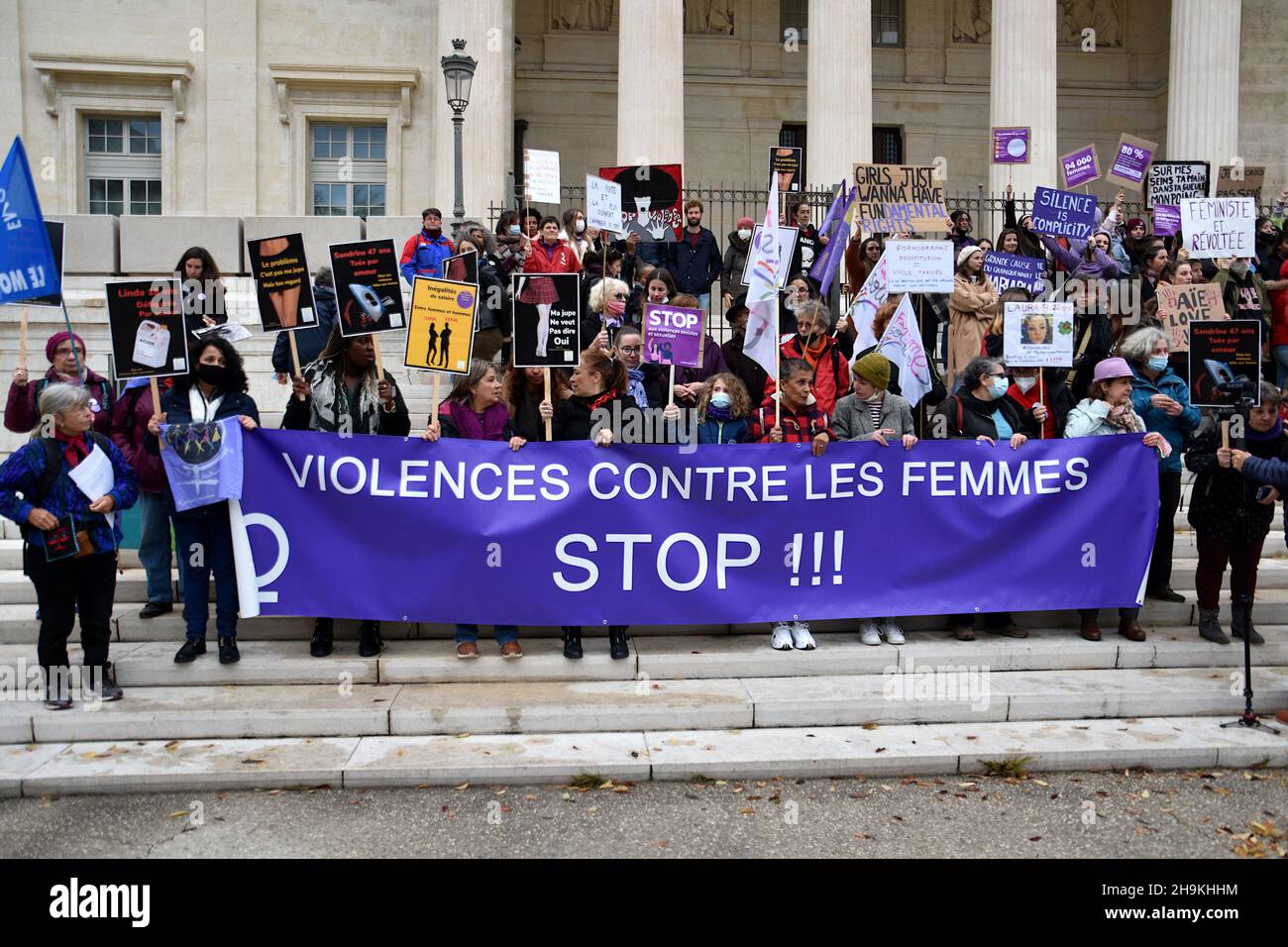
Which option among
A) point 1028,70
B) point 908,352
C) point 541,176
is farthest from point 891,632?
point 1028,70

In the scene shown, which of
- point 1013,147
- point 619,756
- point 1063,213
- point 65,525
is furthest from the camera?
point 1013,147

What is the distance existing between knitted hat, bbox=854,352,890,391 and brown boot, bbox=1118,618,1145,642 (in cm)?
260

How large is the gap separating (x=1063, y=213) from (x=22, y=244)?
421 inches

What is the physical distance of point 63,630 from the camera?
22.0 ft

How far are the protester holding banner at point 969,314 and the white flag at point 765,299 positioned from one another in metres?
3.23

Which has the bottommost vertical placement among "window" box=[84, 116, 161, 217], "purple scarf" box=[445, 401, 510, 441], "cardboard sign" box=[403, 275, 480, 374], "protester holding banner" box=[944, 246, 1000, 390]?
"purple scarf" box=[445, 401, 510, 441]

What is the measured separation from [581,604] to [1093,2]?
89.9 feet

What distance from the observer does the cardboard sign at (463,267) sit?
29.0 feet

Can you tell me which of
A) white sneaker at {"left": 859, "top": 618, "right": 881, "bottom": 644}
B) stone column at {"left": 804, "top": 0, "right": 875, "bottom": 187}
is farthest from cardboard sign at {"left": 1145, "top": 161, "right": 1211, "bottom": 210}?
white sneaker at {"left": 859, "top": 618, "right": 881, "bottom": 644}

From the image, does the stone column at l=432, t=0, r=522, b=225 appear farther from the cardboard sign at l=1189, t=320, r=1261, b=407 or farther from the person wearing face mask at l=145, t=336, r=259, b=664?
the cardboard sign at l=1189, t=320, r=1261, b=407

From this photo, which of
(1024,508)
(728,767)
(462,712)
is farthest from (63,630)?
(1024,508)

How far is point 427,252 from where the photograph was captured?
1261cm

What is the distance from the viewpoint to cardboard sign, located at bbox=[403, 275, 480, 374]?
7.43 meters

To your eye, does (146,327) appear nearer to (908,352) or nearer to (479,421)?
(479,421)
